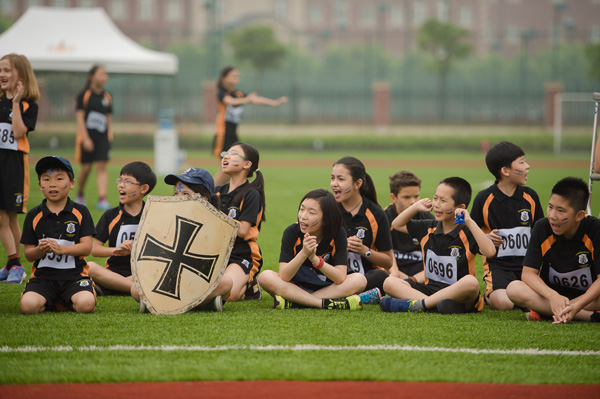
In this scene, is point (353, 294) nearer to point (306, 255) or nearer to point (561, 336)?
point (306, 255)

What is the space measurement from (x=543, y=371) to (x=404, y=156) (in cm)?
2466

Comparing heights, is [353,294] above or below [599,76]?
below

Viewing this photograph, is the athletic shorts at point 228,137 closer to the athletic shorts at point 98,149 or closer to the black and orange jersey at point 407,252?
the athletic shorts at point 98,149

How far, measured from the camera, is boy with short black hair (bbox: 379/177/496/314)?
18.5 ft

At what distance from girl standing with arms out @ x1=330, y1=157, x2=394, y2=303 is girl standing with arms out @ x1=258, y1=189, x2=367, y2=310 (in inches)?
12.1

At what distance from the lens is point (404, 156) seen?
93.7 ft

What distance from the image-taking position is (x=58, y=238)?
5633mm

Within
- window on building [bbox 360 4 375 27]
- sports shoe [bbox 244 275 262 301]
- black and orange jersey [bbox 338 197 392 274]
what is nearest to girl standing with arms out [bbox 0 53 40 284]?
sports shoe [bbox 244 275 262 301]

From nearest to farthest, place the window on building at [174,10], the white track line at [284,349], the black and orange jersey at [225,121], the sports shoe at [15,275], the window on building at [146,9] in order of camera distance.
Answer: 1. the white track line at [284,349]
2. the sports shoe at [15,275]
3. the black and orange jersey at [225,121]
4. the window on building at [146,9]
5. the window on building at [174,10]

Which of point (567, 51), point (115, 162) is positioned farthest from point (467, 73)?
point (115, 162)

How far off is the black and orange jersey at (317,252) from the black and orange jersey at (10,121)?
3.00m

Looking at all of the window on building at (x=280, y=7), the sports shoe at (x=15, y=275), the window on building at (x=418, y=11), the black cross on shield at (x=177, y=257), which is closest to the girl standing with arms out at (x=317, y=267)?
the black cross on shield at (x=177, y=257)

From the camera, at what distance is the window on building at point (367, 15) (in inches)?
2889

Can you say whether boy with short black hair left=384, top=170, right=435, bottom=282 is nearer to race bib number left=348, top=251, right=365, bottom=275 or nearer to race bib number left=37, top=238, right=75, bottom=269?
race bib number left=348, top=251, right=365, bottom=275
